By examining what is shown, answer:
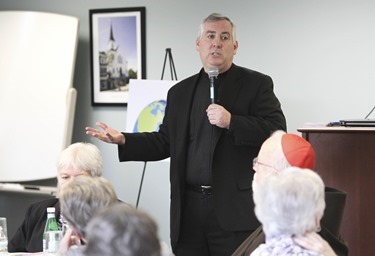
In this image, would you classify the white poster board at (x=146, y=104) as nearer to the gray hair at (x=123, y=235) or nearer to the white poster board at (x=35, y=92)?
the white poster board at (x=35, y=92)

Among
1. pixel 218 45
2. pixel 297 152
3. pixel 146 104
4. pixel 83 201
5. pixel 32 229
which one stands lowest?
pixel 32 229

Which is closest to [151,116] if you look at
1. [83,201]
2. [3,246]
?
[3,246]

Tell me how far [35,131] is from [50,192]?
50cm

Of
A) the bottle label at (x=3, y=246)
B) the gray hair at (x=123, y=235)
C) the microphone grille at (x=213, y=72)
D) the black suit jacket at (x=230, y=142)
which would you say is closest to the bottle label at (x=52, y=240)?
the bottle label at (x=3, y=246)

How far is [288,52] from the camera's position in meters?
4.31

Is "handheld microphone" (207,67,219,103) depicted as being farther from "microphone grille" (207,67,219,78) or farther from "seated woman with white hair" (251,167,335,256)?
"seated woman with white hair" (251,167,335,256)

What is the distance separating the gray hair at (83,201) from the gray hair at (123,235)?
0.40m

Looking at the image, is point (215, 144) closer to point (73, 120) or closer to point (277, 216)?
point (277, 216)

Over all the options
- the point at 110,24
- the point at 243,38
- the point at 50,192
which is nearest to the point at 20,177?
the point at 50,192

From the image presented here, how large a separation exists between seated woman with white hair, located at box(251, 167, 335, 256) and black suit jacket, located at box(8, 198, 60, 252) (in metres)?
1.33

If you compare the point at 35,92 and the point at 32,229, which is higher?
the point at 35,92

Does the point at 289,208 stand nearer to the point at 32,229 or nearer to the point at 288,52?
the point at 32,229

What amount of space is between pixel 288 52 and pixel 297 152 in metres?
2.34

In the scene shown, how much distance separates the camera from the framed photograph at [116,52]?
4.70 metres
